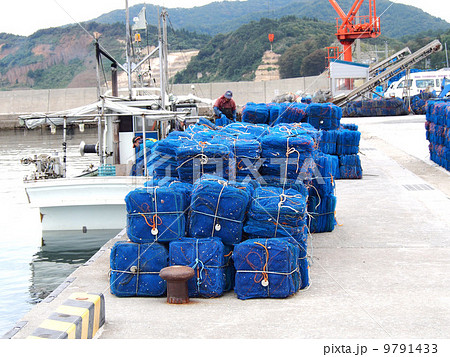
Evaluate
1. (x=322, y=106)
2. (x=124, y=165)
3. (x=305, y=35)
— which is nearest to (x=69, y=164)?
(x=124, y=165)

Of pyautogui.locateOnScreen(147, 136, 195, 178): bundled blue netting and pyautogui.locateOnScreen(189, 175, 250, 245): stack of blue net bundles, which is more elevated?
pyautogui.locateOnScreen(147, 136, 195, 178): bundled blue netting

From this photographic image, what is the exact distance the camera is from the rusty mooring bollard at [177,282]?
7422 mm

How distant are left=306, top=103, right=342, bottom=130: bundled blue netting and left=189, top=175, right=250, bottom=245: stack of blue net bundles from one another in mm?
9661

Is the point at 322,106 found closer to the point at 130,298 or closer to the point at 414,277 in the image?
the point at 414,277

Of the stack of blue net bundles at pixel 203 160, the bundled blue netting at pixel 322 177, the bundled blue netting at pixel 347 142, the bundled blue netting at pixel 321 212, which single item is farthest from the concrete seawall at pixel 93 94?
the stack of blue net bundles at pixel 203 160

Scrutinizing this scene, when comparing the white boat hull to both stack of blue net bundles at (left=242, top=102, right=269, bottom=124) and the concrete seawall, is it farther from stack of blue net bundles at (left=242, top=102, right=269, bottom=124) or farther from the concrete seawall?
the concrete seawall

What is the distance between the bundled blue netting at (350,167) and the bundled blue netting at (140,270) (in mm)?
10866

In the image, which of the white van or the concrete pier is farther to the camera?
the white van

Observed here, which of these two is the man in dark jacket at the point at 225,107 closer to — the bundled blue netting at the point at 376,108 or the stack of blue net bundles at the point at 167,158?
the stack of blue net bundles at the point at 167,158

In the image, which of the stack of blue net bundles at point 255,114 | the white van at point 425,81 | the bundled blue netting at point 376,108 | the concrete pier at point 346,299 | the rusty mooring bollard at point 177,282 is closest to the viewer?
the concrete pier at point 346,299

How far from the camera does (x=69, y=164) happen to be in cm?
3073

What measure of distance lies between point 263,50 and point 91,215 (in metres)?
87.1

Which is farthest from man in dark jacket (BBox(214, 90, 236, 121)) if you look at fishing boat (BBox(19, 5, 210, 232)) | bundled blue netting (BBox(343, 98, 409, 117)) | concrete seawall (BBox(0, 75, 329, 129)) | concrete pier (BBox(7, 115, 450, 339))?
concrete seawall (BBox(0, 75, 329, 129))

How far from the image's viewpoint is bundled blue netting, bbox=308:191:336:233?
1123 centimetres
